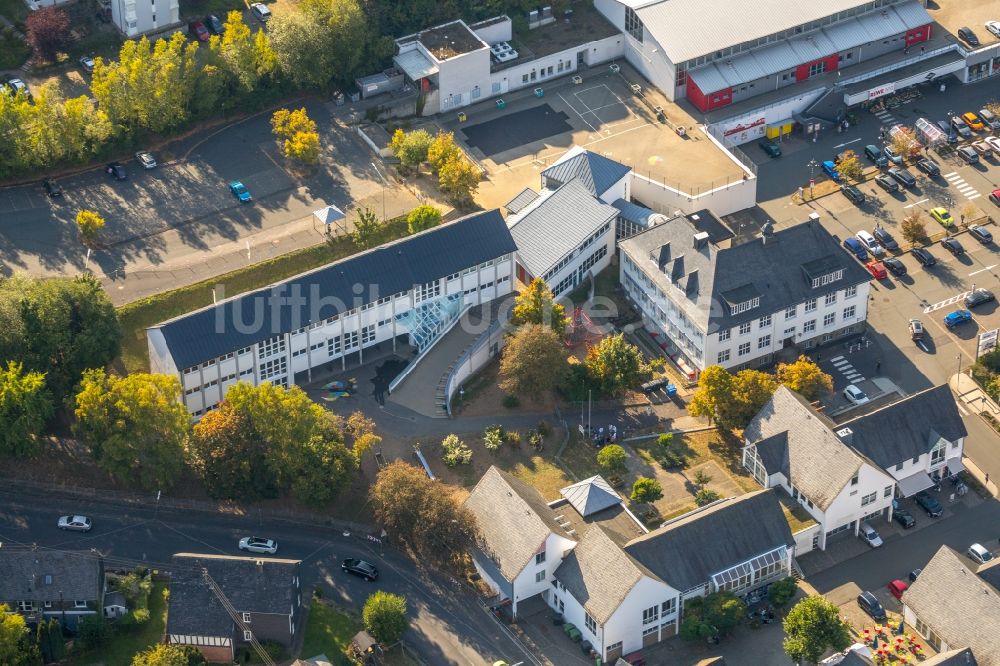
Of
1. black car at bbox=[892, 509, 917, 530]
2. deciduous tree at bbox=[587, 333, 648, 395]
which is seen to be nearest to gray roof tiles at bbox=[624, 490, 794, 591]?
black car at bbox=[892, 509, 917, 530]

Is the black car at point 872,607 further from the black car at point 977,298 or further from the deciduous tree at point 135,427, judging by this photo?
the deciduous tree at point 135,427

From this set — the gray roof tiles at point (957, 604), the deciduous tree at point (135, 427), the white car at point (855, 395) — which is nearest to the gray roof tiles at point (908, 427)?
the white car at point (855, 395)

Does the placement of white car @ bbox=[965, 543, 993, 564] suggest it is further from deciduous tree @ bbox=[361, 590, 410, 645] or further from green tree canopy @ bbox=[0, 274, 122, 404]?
green tree canopy @ bbox=[0, 274, 122, 404]

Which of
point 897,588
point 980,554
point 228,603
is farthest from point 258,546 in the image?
point 980,554

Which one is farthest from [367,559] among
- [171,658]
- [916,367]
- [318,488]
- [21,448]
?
[916,367]

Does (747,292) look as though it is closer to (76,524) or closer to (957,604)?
(957,604)

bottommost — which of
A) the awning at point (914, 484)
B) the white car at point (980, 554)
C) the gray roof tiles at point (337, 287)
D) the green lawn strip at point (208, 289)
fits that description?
the white car at point (980, 554)
